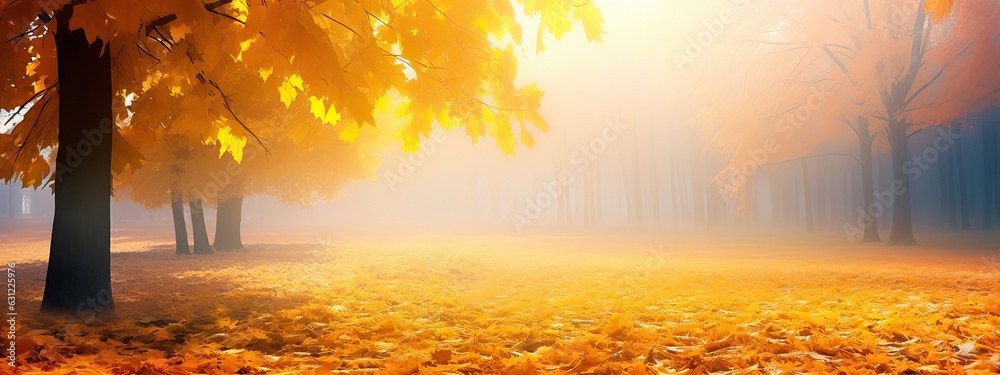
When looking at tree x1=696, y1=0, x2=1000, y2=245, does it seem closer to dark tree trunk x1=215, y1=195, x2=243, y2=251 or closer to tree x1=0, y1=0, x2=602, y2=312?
tree x1=0, y1=0, x2=602, y2=312

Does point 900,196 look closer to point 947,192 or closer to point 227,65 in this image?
point 227,65

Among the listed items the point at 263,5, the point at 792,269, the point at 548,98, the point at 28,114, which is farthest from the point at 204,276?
the point at 548,98

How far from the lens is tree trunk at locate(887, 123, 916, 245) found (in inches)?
723

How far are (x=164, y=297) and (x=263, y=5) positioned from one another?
16.6 feet

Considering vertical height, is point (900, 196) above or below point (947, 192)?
below

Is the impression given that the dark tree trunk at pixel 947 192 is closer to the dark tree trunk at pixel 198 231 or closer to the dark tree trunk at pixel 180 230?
the dark tree trunk at pixel 198 231

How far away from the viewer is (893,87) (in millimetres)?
19000

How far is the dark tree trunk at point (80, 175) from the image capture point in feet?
19.9

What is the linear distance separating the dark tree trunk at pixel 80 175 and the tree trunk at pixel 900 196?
20.5 m

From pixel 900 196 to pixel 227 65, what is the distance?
19.8m

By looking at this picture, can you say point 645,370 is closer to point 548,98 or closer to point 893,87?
point 893,87

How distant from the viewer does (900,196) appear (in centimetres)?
1842

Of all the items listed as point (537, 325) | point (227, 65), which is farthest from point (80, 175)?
point (537, 325)

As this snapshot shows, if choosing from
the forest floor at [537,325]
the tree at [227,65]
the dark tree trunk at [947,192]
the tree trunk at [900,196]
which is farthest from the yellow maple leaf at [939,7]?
the dark tree trunk at [947,192]
